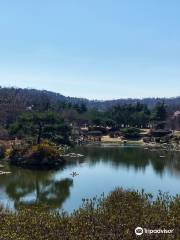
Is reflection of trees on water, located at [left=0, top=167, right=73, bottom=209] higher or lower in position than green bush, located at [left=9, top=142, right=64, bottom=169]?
lower

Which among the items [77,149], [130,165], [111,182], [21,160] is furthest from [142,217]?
[77,149]

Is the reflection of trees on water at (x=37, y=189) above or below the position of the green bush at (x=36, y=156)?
below

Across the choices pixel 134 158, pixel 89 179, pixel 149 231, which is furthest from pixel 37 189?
pixel 134 158

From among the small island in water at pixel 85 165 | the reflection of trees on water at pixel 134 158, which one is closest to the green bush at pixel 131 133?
the small island in water at pixel 85 165

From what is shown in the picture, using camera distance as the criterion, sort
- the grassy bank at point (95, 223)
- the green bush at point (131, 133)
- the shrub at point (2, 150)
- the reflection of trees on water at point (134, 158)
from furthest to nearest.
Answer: the green bush at point (131, 133)
the reflection of trees on water at point (134, 158)
the shrub at point (2, 150)
the grassy bank at point (95, 223)

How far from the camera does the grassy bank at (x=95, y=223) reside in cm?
2156

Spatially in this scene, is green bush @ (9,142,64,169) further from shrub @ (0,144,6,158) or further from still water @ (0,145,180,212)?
shrub @ (0,144,6,158)

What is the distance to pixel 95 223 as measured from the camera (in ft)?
75.8

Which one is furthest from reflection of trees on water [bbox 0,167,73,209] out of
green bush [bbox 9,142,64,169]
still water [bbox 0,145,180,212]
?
green bush [bbox 9,142,64,169]

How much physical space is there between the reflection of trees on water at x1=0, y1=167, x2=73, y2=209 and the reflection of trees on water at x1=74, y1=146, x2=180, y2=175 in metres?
16.9

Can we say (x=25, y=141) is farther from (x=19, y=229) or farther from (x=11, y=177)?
(x=19, y=229)

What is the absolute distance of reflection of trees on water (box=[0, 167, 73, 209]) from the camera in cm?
4516

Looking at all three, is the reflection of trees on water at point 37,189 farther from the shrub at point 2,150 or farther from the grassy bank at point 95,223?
the grassy bank at point 95,223

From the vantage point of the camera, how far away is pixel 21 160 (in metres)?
67.0
